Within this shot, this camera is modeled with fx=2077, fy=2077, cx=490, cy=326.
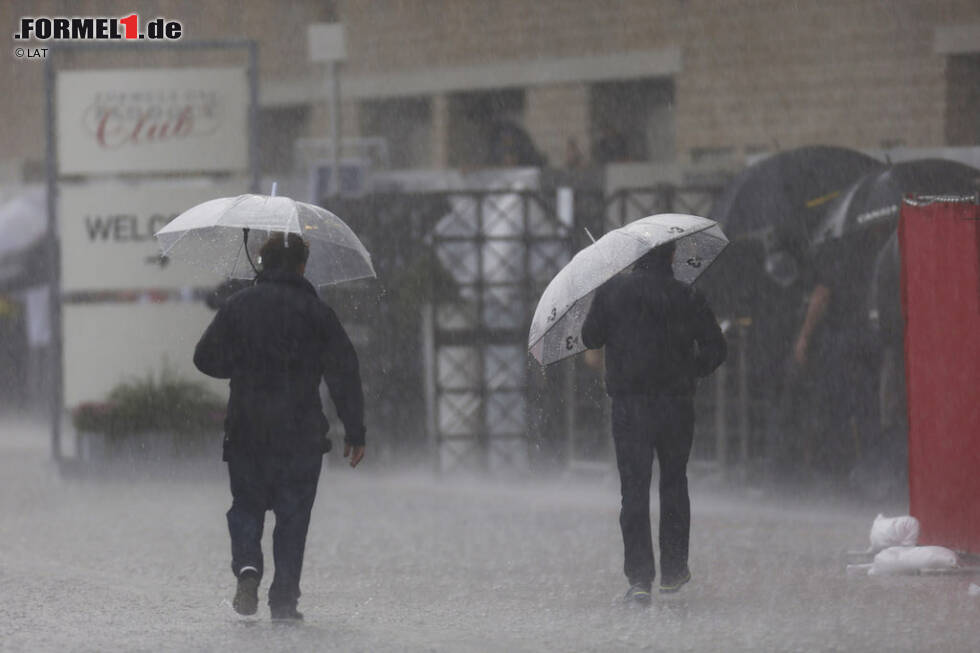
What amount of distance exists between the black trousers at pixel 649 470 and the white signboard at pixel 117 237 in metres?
8.90

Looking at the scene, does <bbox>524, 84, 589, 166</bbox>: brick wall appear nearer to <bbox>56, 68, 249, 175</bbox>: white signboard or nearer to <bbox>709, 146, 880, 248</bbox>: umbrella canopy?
<bbox>56, 68, 249, 175</bbox>: white signboard

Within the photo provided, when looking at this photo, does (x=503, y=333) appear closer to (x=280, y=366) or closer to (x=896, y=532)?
(x=896, y=532)

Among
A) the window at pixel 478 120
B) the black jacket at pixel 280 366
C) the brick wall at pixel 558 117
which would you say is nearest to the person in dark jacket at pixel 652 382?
the black jacket at pixel 280 366

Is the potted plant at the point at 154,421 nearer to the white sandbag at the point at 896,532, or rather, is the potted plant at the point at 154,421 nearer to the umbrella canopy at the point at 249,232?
the umbrella canopy at the point at 249,232

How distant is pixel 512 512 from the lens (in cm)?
1402

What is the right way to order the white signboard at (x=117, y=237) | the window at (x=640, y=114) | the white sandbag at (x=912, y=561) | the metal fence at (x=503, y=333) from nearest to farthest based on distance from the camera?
the white sandbag at (x=912, y=561), the metal fence at (x=503, y=333), the white signboard at (x=117, y=237), the window at (x=640, y=114)

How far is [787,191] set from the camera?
50.0 feet

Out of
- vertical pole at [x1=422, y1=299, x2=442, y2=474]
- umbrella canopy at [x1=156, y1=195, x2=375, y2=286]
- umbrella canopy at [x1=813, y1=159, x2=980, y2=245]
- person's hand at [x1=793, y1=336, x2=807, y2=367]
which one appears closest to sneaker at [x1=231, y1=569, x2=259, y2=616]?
umbrella canopy at [x1=156, y1=195, x2=375, y2=286]

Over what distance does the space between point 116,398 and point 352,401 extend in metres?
9.17

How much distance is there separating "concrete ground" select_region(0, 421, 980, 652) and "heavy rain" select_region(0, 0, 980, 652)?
42 millimetres

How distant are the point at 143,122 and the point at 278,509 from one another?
368 inches

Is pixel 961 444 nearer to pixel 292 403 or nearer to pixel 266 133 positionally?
pixel 292 403

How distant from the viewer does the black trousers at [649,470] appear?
30.6 feet

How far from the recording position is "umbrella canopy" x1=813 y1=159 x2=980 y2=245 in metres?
13.5
